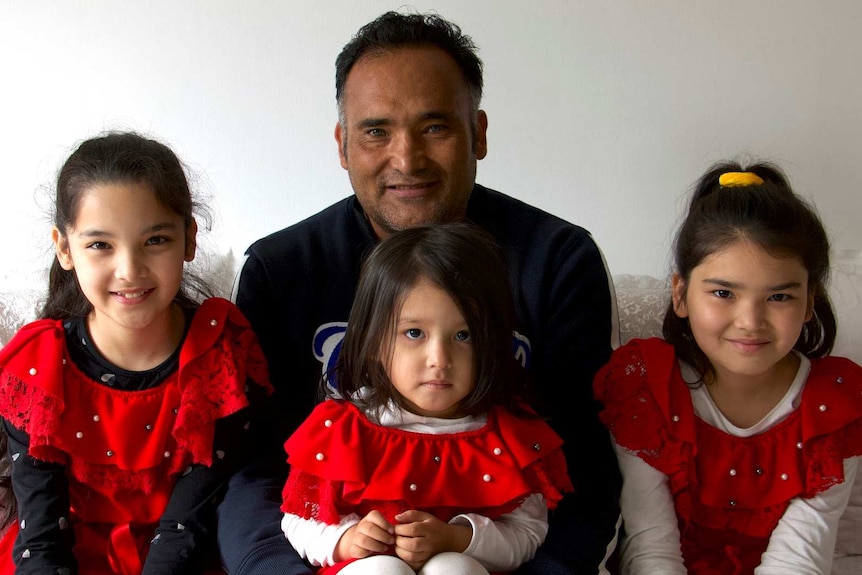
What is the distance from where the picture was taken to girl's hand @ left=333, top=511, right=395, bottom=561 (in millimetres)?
1271

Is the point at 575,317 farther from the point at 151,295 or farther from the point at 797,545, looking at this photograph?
the point at 151,295

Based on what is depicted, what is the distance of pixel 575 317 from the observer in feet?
5.54

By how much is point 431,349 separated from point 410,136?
0.55 m

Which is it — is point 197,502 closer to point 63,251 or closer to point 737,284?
point 63,251

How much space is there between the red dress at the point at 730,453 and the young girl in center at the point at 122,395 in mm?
762

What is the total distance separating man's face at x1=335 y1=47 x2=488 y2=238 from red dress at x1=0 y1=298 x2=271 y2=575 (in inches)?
17.7

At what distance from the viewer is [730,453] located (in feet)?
5.19

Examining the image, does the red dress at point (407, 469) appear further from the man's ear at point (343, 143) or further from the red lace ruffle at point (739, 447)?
the man's ear at point (343, 143)

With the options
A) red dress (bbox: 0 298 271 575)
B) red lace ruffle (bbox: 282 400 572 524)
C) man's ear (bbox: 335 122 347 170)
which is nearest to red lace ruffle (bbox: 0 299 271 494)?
red dress (bbox: 0 298 271 575)

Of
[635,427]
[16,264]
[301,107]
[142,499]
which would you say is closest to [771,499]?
[635,427]

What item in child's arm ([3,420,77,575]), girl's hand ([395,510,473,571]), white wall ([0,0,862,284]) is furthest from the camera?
white wall ([0,0,862,284])

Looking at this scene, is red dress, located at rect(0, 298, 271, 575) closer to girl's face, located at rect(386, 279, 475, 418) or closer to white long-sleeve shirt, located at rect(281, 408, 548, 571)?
white long-sleeve shirt, located at rect(281, 408, 548, 571)

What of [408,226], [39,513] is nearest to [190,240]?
[408,226]

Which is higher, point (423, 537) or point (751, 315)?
point (751, 315)
